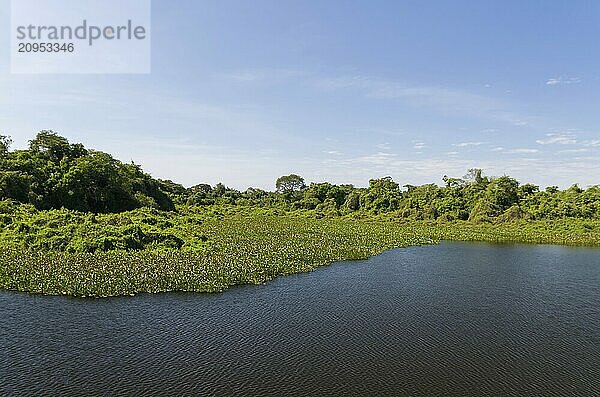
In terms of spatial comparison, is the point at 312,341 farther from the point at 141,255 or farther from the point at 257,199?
the point at 257,199

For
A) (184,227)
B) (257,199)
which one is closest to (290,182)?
(257,199)

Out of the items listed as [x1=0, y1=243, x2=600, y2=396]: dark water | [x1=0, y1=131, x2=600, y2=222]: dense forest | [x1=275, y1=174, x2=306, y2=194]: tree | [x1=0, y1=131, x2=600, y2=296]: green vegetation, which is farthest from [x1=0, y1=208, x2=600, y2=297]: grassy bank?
[x1=275, y1=174, x2=306, y2=194]: tree

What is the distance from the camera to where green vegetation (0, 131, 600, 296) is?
102 feet

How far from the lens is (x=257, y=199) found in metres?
162

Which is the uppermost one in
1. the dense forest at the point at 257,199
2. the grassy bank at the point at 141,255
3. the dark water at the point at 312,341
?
the dense forest at the point at 257,199

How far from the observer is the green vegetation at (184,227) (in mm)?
31188

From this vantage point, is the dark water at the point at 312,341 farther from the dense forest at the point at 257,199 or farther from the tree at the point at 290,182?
the tree at the point at 290,182

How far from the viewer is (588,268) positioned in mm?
41875

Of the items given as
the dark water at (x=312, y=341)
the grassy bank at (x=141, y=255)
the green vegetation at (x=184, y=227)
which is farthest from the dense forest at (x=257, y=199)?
the dark water at (x=312, y=341)

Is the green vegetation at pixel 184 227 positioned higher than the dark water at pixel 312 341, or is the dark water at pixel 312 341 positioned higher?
the green vegetation at pixel 184 227

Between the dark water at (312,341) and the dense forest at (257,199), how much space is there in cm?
4362

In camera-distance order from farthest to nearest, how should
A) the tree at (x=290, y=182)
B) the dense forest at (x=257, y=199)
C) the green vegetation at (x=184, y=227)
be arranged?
the tree at (x=290, y=182) → the dense forest at (x=257, y=199) → the green vegetation at (x=184, y=227)

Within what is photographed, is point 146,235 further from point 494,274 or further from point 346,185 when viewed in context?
point 346,185

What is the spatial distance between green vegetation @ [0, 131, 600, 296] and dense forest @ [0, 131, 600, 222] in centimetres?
24
